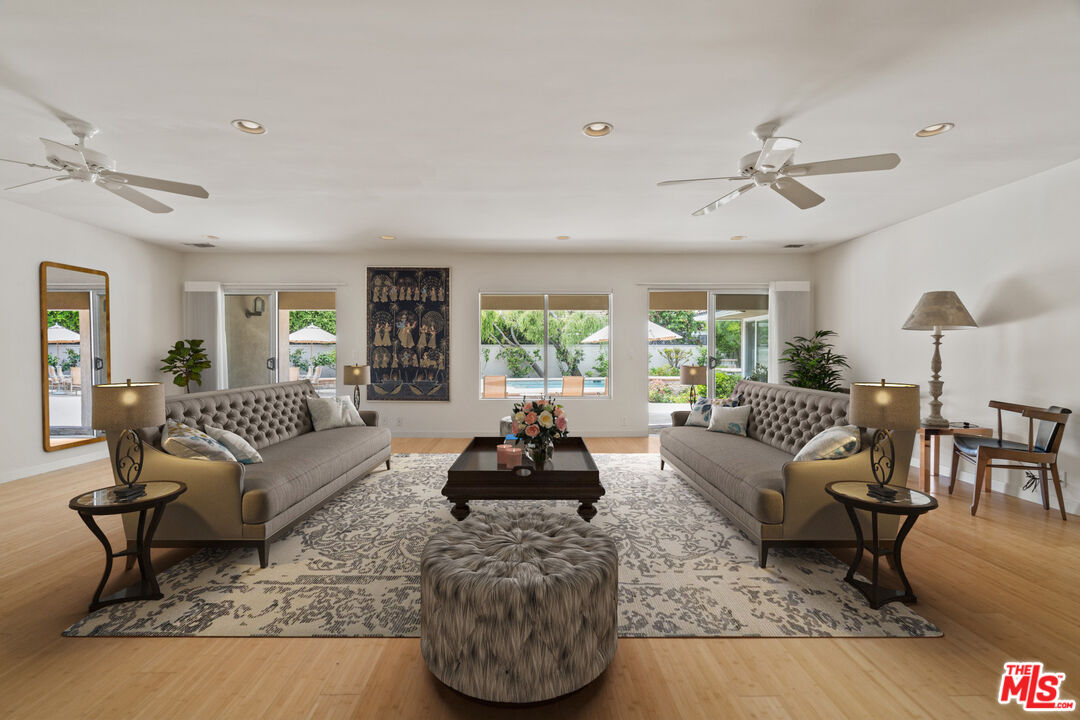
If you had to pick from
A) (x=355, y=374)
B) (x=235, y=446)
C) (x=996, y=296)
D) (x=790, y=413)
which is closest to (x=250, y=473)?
(x=235, y=446)

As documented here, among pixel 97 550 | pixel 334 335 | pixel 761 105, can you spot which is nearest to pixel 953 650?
pixel 761 105

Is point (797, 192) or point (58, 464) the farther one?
point (58, 464)

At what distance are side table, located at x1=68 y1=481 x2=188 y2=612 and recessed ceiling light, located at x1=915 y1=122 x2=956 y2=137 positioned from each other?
187 inches

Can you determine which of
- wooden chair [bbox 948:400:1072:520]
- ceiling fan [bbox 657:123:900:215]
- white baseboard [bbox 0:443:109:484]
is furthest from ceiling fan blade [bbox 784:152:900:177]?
white baseboard [bbox 0:443:109:484]

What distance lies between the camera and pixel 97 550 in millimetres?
3035

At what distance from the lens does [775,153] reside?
10.0 ft

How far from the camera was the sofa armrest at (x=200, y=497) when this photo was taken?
2.78m

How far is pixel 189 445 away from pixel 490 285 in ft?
14.9

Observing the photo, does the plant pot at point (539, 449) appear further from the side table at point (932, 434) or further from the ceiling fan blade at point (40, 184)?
the ceiling fan blade at point (40, 184)

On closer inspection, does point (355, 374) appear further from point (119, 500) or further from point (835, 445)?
point (835, 445)

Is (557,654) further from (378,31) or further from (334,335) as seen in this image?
(334,335)

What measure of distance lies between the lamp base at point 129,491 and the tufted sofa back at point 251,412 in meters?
0.37

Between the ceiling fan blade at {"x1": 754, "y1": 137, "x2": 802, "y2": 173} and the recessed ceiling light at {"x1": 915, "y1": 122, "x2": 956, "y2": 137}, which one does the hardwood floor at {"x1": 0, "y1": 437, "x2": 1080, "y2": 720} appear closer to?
the ceiling fan blade at {"x1": 754, "y1": 137, "x2": 802, "y2": 173}

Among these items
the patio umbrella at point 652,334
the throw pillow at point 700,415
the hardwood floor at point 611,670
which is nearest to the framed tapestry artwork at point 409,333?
the patio umbrella at point 652,334
